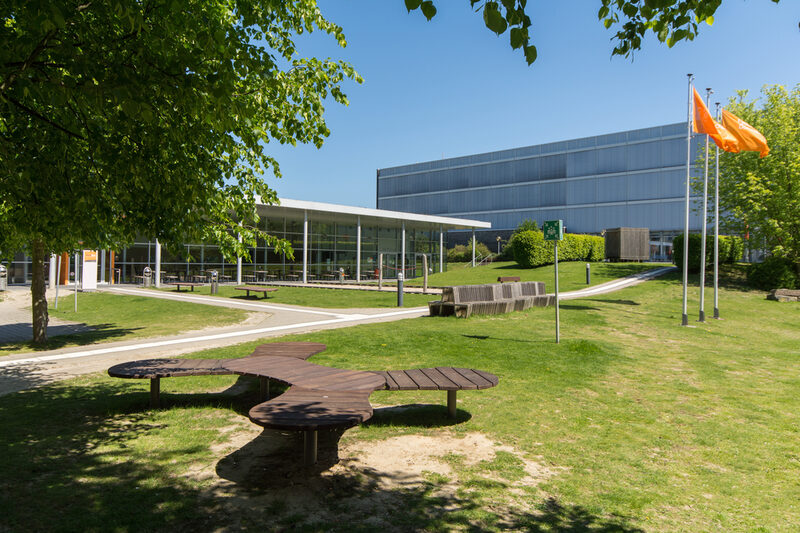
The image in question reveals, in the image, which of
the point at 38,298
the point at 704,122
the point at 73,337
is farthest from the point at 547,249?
the point at 38,298

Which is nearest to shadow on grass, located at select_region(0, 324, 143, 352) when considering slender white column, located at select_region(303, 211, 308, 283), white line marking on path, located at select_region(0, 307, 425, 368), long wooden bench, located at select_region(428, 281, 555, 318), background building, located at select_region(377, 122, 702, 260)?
white line marking on path, located at select_region(0, 307, 425, 368)

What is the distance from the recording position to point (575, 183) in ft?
201

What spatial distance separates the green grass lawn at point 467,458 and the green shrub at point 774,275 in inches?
801

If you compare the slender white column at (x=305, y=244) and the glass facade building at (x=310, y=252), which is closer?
the glass facade building at (x=310, y=252)

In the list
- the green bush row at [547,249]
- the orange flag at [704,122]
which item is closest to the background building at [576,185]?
the green bush row at [547,249]

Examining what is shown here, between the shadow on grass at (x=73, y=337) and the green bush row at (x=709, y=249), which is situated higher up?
the green bush row at (x=709, y=249)

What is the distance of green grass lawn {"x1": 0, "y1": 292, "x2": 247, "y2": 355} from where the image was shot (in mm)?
11775

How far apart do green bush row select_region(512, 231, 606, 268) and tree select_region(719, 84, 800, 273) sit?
11.7 metres

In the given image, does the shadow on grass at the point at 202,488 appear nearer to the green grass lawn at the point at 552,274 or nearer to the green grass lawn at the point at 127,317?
the green grass lawn at the point at 127,317

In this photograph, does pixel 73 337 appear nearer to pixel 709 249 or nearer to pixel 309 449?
pixel 309 449

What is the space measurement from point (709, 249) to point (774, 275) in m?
3.77

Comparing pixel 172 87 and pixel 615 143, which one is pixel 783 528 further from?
pixel 615 143

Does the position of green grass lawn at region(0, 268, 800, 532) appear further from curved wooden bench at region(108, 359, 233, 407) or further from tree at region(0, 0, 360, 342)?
tree at region(0, 0, 360, 342)

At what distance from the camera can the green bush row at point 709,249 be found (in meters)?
28.4
